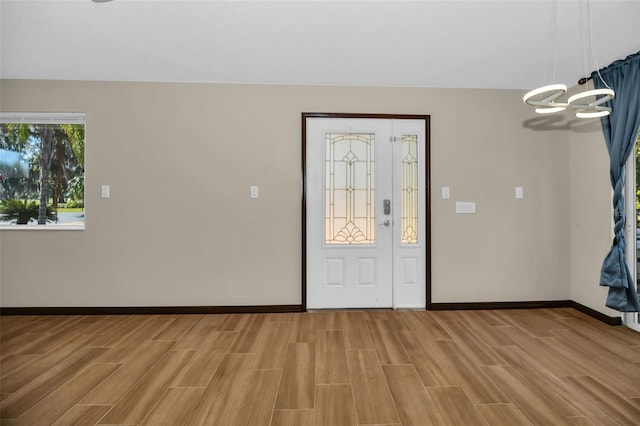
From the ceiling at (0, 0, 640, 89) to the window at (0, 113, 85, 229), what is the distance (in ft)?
1.84

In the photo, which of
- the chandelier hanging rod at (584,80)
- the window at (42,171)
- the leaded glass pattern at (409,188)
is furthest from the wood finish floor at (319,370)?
the chandelier hanging rod at (584,80)

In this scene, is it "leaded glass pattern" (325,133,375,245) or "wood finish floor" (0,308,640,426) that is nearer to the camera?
"wood finish floor" (0,308,640,426)

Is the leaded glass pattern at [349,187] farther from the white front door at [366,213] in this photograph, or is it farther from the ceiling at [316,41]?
the ceiling at [316,41]

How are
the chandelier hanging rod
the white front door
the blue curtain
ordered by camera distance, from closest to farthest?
the blue curtain → the chandelier hanging rod → the white front door

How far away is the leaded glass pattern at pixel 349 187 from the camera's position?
12.7 feet

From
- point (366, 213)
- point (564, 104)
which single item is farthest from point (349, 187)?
point (564, 104)

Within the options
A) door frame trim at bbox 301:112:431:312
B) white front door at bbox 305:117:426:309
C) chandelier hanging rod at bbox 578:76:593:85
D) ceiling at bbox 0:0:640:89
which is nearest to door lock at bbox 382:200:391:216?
white front door at bbox 305:117:426:309

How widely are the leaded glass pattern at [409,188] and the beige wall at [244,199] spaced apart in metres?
0.21

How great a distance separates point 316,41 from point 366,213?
1.88 m

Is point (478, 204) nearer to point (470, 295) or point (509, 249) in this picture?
point (509, 249)

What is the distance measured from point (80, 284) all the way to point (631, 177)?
5.81m

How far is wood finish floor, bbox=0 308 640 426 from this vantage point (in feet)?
6.53

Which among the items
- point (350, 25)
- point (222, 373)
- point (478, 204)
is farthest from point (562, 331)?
point (350, 25)

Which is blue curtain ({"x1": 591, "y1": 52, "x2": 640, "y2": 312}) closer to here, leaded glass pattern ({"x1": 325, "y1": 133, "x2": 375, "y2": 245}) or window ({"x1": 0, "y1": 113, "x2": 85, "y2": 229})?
leaded glass pattern ({"x1": 325, "y1": 133, "x2": 375, "y2": 245})
